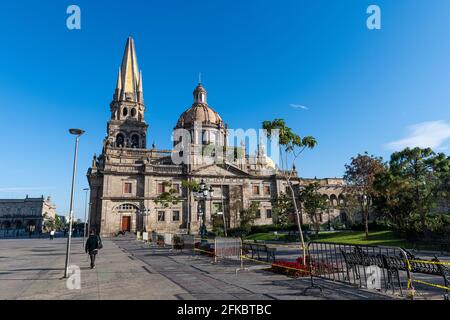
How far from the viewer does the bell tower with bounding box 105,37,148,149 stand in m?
57.7

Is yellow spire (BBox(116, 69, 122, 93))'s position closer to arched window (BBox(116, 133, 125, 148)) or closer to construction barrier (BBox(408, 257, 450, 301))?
arched window (BBox(116, 133, 125, 148))

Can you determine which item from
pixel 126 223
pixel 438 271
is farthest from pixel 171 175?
pixel 438 271

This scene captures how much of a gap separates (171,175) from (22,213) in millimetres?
74810

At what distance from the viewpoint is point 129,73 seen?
61469 millimetres

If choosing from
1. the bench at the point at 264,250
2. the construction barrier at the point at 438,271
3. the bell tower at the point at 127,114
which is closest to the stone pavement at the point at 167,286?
the construction barrier at the point at 438,271

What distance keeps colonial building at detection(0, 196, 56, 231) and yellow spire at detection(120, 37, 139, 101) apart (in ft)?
205

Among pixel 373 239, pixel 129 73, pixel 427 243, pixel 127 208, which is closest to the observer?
pixel 427 243

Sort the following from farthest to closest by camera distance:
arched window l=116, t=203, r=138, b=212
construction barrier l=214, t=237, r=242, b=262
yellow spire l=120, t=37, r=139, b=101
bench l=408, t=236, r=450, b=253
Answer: yellow spire l=120, t=37, r=139, b=101
arched window l=116, t=203, r=138, b=212
bench l=408, t=236, r=450, b=253
construction barrier l=214, t=237, r=242, b=262

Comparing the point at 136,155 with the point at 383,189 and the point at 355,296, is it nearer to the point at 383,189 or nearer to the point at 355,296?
the point at 383,189

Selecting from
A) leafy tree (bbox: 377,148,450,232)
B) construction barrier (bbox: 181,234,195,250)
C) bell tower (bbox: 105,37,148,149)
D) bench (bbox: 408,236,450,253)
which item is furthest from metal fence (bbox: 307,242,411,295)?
bell tower (bbox: 105,37,148,149)

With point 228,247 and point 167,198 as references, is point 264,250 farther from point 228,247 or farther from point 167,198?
point 167,198

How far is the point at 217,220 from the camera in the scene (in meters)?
46.6

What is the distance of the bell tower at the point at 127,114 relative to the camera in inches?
2271

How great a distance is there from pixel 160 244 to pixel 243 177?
3097 cm
